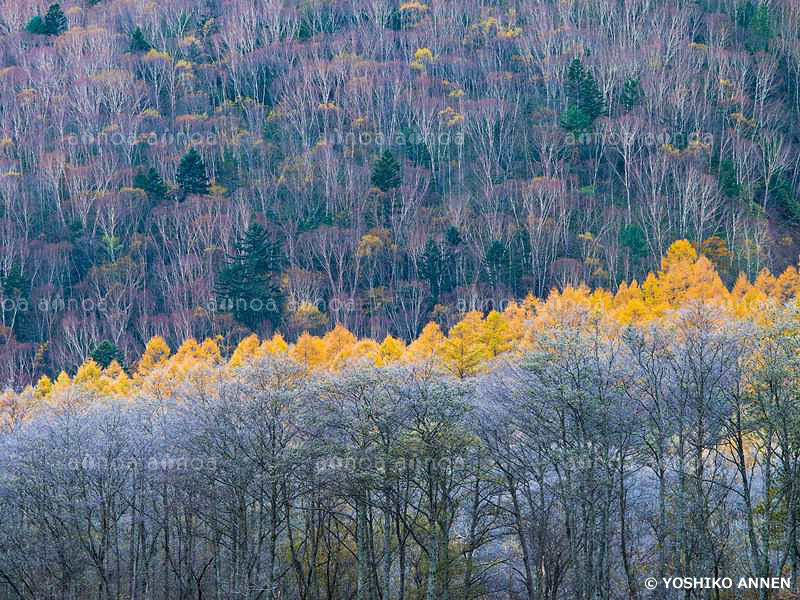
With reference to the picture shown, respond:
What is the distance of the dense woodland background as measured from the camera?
91625 millimetres

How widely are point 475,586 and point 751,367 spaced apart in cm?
1423

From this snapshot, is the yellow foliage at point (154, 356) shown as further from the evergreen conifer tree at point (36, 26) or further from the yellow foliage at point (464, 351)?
the evergreen conifer tree at point (36, 26)

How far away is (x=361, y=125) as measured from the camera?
117625mm

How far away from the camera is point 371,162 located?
110 metres

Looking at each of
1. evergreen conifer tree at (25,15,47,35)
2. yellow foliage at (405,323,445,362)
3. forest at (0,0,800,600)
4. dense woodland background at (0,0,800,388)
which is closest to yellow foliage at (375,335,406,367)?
forest at (0,0,800,600)

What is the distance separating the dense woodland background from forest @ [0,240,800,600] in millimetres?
38220

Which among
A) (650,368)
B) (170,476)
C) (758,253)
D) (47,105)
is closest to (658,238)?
(758,253)

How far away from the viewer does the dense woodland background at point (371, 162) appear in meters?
91.6

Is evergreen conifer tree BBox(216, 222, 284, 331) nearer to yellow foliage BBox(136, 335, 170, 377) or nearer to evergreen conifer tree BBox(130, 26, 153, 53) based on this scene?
yellow foliage BBox(136, 335, 170, 377)

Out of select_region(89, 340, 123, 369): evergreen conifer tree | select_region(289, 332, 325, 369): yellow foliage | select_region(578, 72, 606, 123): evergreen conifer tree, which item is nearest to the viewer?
select_region(289, 332, 325, 369): yellow foliage

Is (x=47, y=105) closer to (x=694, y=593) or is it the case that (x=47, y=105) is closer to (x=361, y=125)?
(x=361, y=125)

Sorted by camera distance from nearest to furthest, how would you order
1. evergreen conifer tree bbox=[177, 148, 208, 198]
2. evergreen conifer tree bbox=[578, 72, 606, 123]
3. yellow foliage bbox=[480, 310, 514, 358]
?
yellow foliage bbox=[480, 310, 514, 358] → evergreen conifer tree bbox=[177, 148, 208, 198] → evergreen conifer tree bbox=[578, 72, 606, 123]

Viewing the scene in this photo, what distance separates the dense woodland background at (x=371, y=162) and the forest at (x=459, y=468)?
3822 centimetres

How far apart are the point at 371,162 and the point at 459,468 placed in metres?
72.2
